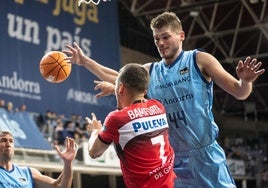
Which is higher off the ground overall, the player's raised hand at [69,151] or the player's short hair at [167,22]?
the player's short hair at [167,22]

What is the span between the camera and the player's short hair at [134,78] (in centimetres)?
342

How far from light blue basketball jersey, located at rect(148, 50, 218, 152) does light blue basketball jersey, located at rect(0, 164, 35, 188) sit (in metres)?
2.19

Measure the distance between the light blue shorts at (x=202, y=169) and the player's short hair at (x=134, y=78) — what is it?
745 mm

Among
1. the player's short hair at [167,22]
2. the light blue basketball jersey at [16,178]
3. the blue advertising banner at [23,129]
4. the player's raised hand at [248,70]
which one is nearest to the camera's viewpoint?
the player's raised hand at [248,70]

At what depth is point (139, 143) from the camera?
346 centimetres

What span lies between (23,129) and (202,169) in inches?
392

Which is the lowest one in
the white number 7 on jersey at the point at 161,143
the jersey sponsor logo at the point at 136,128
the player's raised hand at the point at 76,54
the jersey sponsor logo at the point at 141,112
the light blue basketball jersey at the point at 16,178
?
the light blue basketball jersey at the point at 16,178

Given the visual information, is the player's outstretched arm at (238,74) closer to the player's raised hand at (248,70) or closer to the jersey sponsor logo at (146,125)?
the player's raised hand at (248,70)

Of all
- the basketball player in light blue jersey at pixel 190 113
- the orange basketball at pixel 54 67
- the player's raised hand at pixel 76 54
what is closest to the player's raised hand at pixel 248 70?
the basketball player in light blue jersey at pixel 190 113

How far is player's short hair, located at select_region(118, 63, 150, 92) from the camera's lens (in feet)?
11.2

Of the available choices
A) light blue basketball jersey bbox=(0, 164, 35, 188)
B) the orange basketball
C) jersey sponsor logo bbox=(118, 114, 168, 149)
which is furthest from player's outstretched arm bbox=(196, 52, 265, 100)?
light blue basketball jersey bbox=(0, 164, 35, 188)

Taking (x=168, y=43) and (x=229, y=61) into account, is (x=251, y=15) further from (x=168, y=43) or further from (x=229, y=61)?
(x=168, y=43)

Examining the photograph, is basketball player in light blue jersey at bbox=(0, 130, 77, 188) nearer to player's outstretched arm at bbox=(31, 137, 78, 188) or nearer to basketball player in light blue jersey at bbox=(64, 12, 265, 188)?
player's outstretched arm at bbox=(31, 137, 78, 188)

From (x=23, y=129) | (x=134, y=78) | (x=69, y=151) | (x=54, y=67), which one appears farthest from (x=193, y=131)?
(x=23, y=129)
